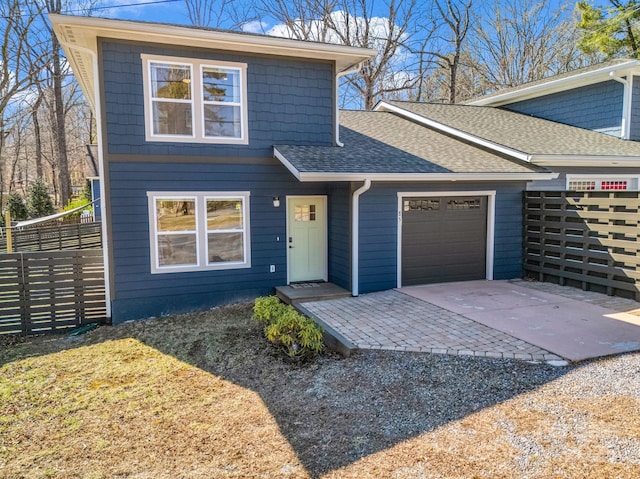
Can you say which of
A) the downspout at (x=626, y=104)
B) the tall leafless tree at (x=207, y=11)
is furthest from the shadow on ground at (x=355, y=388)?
the tall leafless tree at (x=207, y=11)

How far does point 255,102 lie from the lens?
8.48m

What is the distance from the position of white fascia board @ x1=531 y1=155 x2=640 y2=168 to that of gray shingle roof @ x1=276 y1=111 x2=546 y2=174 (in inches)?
9.9

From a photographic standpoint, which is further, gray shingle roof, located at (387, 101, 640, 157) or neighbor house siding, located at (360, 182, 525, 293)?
gray shingle roof, located at (387, 101, 640, 157)

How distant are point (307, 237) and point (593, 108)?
934 centimetres

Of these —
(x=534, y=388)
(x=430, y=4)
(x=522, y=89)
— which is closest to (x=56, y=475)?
(x=534, y=388)

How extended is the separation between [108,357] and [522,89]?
44.8 feet

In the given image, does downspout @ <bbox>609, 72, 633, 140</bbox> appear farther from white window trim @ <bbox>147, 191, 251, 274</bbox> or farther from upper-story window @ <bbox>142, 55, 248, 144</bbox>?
white window trim @ <bbox>147, 191, 251, 274</bbox>

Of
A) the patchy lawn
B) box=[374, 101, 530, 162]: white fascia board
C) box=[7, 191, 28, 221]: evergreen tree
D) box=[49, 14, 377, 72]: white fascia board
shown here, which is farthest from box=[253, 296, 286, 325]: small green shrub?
box=[7, 191, 28, 221]: evergreen tree

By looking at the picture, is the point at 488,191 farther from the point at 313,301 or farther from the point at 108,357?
the point at 108,357

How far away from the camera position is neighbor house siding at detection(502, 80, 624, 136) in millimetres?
11969

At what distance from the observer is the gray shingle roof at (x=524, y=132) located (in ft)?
34.1

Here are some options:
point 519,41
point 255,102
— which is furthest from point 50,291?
point 519,41

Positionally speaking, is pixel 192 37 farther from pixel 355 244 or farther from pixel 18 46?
pixel 18 46

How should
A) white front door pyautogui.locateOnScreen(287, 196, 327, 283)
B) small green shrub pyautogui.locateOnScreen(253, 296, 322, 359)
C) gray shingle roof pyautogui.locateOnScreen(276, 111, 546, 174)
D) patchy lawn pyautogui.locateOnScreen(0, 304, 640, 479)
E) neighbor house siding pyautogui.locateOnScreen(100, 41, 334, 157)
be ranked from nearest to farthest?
patchy lawn pyautogui.locateOnScreen(0, 304, 640, 479)
small green shrub pyautogui.locateOnScreen(253, 296, 322, 359)
neighbor house siding pyautogui.locateOnScreen(100, 41, 334, 157)
gray shingle roof pyautogui.locateOnScreen(276, 111, 546, 174)
white front door pyautogui.locateOnScreen(287, 196, 327, 283)
